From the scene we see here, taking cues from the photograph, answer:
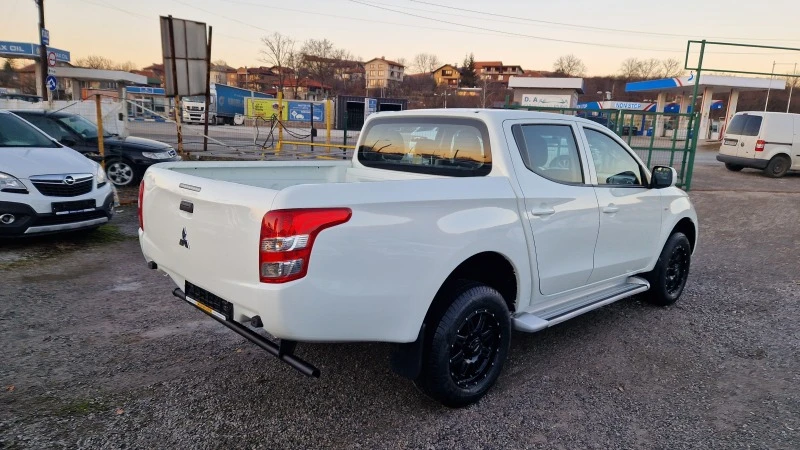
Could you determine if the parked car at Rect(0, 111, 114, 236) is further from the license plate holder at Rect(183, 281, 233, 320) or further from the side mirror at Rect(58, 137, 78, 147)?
the license plate holder at Rect(183, 281, 233, 320)

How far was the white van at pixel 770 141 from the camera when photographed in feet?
52.1

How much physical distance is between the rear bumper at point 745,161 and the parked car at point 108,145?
16.7 metres

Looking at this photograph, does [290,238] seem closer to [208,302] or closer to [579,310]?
[208,302]

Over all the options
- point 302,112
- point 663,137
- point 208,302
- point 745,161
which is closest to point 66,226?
point 208,302

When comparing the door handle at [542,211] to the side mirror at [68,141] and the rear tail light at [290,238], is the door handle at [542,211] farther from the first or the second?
the side mirror at [68,141]

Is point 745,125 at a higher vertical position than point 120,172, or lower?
higher

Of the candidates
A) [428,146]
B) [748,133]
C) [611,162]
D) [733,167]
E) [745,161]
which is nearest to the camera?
[428,146]

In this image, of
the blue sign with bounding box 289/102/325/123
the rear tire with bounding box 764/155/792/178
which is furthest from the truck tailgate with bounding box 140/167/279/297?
the blue sign with bounding box 289/102/325/123

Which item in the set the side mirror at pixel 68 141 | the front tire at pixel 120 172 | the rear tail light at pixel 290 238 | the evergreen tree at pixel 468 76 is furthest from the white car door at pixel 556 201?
the evergreen tree at pixel 468 76

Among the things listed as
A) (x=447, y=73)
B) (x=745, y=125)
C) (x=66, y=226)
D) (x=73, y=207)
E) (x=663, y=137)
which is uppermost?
(x=447, y=73)

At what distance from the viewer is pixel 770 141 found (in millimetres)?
15922

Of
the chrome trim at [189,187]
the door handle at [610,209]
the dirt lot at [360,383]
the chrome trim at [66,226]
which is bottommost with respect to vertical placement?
the dirt lot at [360,383]

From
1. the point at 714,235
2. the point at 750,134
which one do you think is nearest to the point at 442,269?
the point at 714,235

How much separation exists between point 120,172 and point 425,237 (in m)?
9.58
